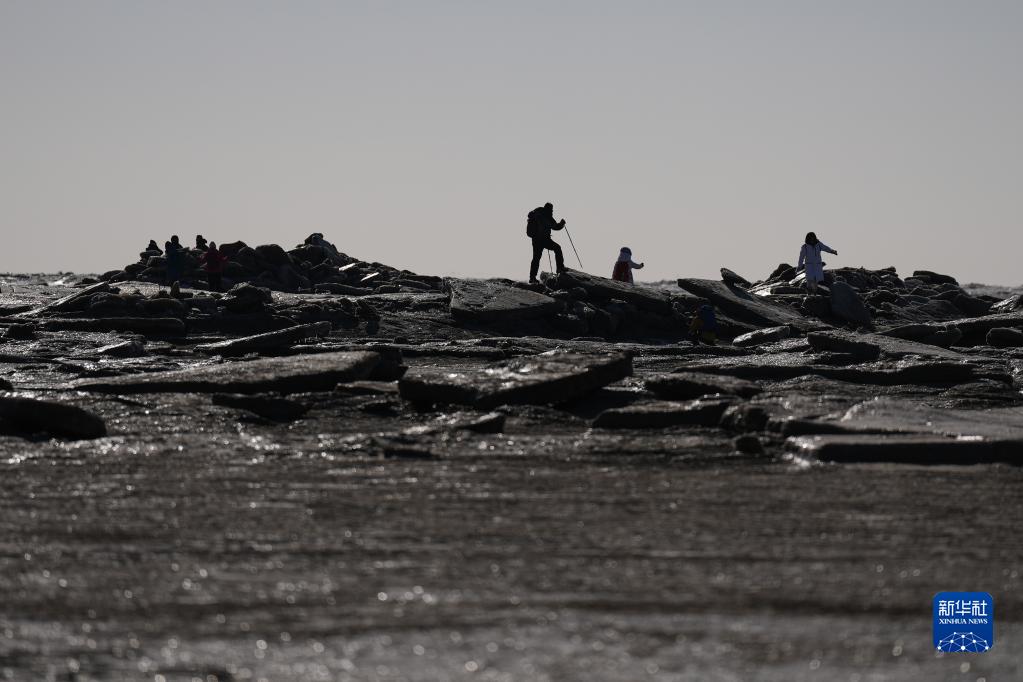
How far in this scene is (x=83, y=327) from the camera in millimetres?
14734

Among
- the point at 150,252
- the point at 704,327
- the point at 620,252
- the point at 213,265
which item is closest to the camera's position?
the point at 704,327

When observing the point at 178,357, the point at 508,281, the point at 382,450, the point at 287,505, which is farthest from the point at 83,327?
the point at 287,505

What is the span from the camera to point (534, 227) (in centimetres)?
1942

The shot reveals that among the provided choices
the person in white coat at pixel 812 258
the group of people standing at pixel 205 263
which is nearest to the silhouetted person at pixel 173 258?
the group of people standing at pixel 205 263

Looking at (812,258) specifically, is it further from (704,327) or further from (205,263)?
(205,263)

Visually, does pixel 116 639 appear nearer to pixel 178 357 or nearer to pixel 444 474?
pixel 444 474

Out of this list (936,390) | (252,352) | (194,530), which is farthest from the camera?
(252,352)

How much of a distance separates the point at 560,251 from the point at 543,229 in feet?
1.37

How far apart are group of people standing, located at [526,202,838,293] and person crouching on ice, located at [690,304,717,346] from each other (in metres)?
3.90

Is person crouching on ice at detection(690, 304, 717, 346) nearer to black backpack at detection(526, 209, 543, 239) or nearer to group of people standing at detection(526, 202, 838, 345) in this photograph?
group of people standing at detection(526, 202, 838, 345)

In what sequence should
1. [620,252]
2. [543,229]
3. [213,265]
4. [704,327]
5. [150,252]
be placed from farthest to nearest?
[150,252], [213,265], [620,252], [543,229], [704,327]

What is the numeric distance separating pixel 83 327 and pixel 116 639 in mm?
11612

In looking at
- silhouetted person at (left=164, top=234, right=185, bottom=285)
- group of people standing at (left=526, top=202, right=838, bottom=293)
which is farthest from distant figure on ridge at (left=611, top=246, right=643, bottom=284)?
silhouetted person at (left=164, top=234, right=185, bottom=285)

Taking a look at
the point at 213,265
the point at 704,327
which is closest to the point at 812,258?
the point at 704,327
